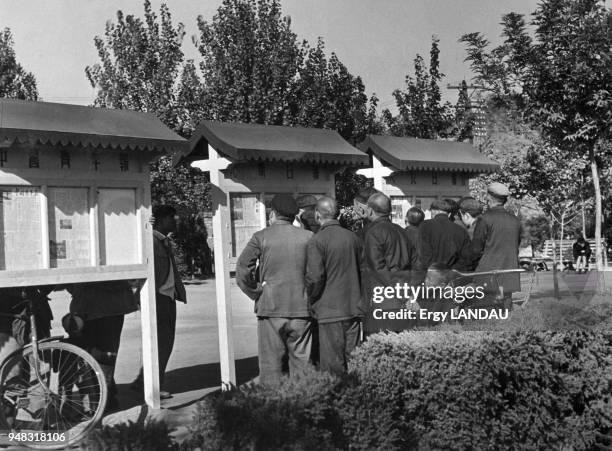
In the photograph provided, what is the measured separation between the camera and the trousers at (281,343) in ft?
22.2

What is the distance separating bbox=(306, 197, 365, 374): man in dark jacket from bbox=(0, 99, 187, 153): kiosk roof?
1.60 metres

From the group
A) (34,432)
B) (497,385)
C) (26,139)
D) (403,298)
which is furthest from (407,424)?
(26,139)

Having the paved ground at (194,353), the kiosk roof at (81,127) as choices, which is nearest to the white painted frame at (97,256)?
the kiosk roof at (81,127)

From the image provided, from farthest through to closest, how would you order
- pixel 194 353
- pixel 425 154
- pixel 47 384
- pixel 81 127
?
1. pixel 194 353
2. pixel 425 154
3. pixel 81 127
4. pixel 47 384

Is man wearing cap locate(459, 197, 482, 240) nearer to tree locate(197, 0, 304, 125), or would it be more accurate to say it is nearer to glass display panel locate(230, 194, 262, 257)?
glass display panel locate(230, 194, 262, 257)

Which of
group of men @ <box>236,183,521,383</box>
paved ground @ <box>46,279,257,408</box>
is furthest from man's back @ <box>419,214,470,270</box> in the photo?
paved ground @ <box>46,279,257,408</box>

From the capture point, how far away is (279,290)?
22.0 ft

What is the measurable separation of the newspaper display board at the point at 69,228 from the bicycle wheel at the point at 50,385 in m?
0.82

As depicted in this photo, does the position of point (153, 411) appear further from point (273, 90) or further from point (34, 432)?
point (273, 90)

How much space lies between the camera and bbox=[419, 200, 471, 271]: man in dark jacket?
318 inches

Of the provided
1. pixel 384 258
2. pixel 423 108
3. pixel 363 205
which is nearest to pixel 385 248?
pixel 384 258

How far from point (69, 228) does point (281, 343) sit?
74.4 inches

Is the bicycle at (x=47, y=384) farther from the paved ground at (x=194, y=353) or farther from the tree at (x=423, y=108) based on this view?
the tree at (x=423, y=108)

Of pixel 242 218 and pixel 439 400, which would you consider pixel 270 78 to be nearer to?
pixel 242 218
